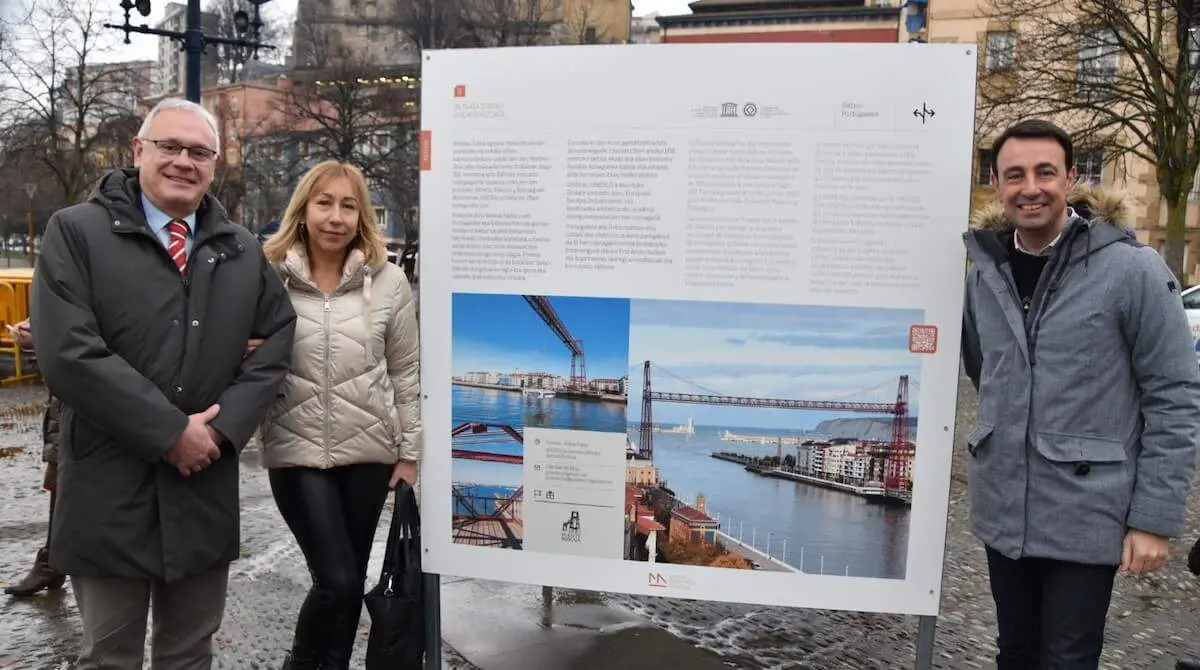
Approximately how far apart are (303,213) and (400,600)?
4.76ft

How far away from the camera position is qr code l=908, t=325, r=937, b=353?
2.94 meters

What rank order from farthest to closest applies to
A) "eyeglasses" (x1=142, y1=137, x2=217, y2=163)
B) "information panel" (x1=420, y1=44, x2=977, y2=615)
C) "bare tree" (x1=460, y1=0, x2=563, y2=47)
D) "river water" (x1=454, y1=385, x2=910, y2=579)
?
"bare tree" (x1=460, y1=0, x2=563, y2=47), "river water" (x1=454, y1=385, x2=910, y2=579), "information panel" (x1=420, y1=44, x2=977, y2=615), "eyeglasses" (x1=142, y1=137, x2=217, y2=163)

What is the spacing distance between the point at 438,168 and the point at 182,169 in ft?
2.77

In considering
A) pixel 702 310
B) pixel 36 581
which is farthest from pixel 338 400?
pixel 36 581

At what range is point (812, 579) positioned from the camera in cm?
311

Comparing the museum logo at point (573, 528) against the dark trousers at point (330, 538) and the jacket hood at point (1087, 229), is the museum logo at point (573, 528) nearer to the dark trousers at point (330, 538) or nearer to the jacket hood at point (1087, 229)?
the dark trousers at point (330, 538)

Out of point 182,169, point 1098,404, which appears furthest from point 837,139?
point 182,169

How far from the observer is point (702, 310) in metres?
3.05

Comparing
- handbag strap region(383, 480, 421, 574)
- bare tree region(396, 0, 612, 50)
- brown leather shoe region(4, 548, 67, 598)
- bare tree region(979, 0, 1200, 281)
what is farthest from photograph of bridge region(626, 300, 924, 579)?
bare tree region(396, 0, 612, 50)

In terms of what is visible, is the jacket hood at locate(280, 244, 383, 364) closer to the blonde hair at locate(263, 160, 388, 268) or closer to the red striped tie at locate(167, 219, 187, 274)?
the blonde hair at locate(263, 160, 388, 268)

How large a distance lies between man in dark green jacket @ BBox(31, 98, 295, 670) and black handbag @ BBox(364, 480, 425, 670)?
0.55 meters

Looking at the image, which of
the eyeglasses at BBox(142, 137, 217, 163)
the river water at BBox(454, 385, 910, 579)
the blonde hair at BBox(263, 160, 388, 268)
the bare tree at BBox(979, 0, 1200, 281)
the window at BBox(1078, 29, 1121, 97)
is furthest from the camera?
the window at BBox(1078, 29, 1121, 97)

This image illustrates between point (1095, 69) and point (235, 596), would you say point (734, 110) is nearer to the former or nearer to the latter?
point (235, 596)

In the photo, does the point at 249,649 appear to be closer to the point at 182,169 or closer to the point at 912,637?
the point at 182,169
